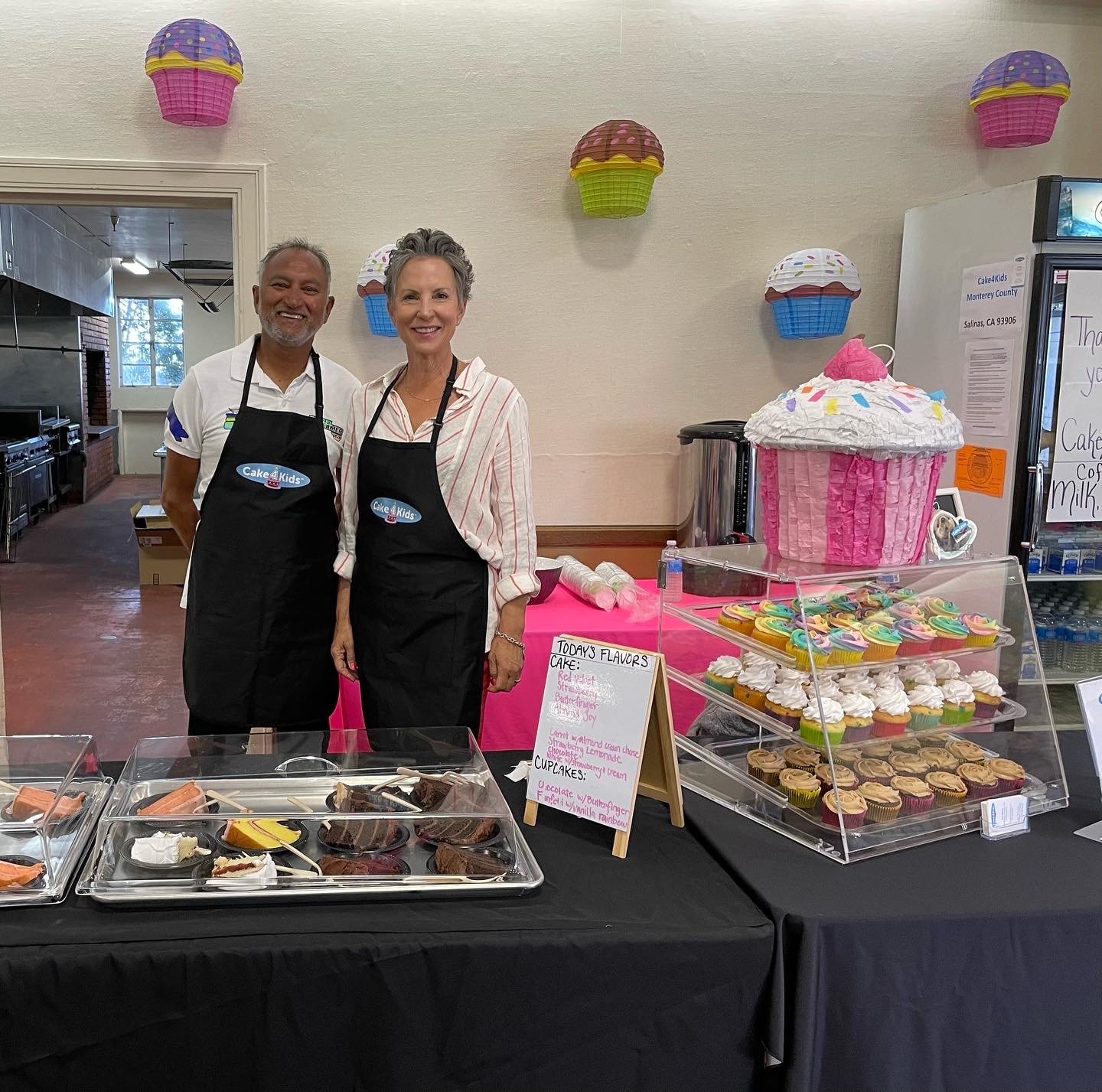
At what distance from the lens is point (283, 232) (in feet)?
12.1

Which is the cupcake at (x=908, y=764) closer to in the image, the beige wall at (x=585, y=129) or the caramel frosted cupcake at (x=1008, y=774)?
the caramel frosted cupcake at (x=1008, y=774)

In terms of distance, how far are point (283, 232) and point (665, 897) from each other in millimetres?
3086

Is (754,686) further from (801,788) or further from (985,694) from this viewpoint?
(985,694)

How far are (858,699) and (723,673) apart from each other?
0.27 metres

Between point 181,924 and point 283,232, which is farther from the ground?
point 283,232

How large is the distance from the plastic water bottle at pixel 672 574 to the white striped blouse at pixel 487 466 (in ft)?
0.97

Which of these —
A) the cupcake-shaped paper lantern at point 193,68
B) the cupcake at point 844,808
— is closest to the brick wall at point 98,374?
the cupcake-shaped paper lantern at point 193,68

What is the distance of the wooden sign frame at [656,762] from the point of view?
4.89 feet

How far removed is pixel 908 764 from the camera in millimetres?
1703

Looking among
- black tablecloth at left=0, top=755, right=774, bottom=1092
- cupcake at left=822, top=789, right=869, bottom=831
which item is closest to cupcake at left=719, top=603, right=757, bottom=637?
cupcake at left=822, top=789, right=869, bottom=831

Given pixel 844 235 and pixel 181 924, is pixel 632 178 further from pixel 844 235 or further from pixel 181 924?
pixel 181 924

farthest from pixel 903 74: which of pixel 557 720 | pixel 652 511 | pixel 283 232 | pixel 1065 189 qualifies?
pixel 557 720

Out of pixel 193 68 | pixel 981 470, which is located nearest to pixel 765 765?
pixel 981 470

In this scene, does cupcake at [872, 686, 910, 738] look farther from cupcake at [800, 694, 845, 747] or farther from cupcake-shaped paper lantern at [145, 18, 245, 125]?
cupcake-shaped paper lantern at [145, 18, 245, 125]
